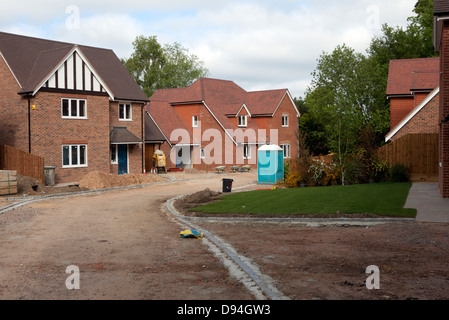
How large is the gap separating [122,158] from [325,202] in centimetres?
2281

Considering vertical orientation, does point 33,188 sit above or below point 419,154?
below

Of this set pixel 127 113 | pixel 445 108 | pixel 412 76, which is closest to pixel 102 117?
pixel 127 113

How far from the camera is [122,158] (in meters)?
37.8

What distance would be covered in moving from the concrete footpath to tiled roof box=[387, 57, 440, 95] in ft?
40.6

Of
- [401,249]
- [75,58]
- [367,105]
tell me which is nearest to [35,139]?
[75,58]

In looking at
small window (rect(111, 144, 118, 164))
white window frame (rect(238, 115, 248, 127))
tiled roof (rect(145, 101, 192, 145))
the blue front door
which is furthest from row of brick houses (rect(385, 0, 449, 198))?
tiled roof (rect(145, 101, 192, 145))

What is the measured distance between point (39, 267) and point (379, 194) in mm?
13684

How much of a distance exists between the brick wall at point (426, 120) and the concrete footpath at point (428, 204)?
21.5 ft

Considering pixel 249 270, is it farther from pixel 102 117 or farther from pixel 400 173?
pixel 102 117

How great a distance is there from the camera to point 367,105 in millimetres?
50906

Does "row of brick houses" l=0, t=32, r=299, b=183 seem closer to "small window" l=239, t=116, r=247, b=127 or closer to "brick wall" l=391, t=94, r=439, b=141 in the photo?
"small window" l=239, t=116, r=247, b=127

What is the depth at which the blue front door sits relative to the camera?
123 feet
